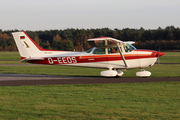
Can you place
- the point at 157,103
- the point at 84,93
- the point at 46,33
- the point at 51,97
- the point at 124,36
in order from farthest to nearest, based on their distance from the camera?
the point at 46,33
the point at 124,36
the point at 84,93
the point at 51,97
the point at 157,103

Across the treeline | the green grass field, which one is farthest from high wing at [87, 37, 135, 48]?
the treeline

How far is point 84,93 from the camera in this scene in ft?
37.9

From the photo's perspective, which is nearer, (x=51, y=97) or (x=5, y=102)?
(x=5, y=102)

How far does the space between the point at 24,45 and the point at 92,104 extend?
441 inches

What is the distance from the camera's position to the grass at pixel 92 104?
25.0ft

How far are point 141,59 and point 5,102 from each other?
10.9 m

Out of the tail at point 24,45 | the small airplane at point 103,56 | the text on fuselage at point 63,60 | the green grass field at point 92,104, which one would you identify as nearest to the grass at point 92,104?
the green grass field at point 92,104

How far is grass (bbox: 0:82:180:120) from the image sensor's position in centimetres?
761

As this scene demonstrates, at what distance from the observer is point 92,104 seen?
9.17 metres

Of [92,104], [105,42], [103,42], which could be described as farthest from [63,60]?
[92,104]

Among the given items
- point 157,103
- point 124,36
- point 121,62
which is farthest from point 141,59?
point 124,36

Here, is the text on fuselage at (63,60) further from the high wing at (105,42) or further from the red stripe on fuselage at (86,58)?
the high wing at (105,42)

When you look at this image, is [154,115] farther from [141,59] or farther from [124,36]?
[124,36]

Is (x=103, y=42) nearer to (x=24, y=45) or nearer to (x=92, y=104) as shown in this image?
(x=24, y=45)
